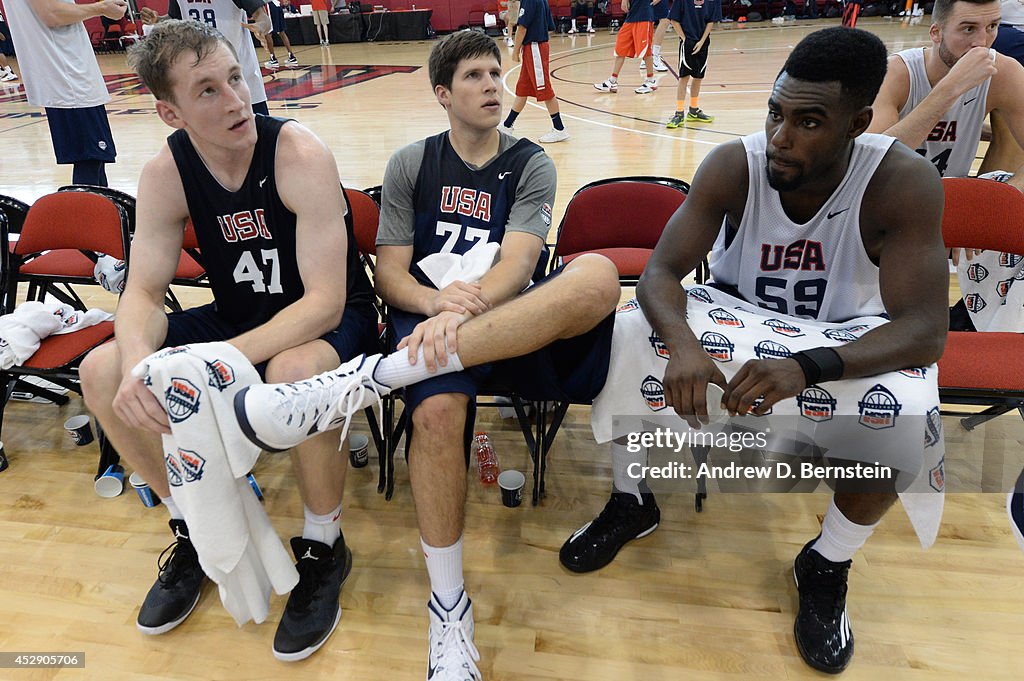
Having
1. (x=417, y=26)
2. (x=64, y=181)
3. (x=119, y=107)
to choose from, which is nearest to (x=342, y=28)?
(x=417, y=26)

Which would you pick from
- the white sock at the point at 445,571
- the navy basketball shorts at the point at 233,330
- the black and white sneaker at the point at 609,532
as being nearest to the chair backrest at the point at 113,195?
the navy basketball shorts at the point at 233,330

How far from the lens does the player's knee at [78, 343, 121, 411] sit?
177 centimetres

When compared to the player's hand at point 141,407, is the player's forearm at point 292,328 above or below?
above

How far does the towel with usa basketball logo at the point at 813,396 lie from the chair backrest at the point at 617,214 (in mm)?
805

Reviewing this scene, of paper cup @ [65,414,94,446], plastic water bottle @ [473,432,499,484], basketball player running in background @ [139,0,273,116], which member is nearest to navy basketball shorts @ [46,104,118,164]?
basketball player running in background @ [139,0,273,116]

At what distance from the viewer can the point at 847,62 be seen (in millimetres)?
1596

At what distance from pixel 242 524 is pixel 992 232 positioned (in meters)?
2.63

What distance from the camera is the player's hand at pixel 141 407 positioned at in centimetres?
158

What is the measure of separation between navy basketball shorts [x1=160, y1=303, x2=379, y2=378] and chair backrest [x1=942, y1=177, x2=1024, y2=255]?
210 centimetres

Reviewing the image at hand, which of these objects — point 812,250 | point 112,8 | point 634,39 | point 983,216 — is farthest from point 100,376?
point 634,39

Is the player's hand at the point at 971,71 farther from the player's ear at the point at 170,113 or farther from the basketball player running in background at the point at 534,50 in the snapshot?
the basketball player running in background at the point at 534,50

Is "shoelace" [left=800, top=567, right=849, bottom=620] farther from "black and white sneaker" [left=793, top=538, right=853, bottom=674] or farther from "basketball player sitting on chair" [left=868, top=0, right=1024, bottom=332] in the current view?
"basketball player sitting on chair" [left=868, top=0, right=1024, bottom=332]

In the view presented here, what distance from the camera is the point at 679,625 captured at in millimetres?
1784

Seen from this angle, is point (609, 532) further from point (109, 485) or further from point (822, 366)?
point (109, 485)
